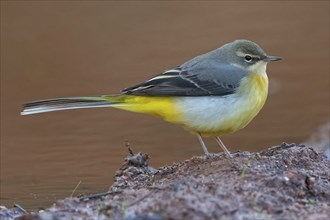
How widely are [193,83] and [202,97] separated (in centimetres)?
18

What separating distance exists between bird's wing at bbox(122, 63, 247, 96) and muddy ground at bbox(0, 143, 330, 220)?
0.69 meters

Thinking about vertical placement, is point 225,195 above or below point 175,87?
below

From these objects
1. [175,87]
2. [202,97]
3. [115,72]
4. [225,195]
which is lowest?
[225,195]

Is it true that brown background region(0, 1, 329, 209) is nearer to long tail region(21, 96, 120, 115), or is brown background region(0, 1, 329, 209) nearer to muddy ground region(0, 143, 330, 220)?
long tail region(21, 96, 120, 115)

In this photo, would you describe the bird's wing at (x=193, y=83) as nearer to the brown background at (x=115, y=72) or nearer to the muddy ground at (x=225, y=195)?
the muddy ground at (x=225, y=195)

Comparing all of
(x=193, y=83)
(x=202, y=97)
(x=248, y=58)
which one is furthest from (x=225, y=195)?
(x=248, y=58)

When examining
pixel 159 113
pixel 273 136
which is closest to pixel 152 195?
pixel 159 113

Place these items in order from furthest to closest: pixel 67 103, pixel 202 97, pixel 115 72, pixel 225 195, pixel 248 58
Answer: pixel 115 72, pixel 248 58, pixel 67 103, pixel 202 97, pixel 225 195

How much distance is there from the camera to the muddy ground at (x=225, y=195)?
6.88 meters

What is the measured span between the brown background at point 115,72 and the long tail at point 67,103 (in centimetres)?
108

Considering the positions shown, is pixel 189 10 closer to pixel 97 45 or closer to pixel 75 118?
pixel 97 45

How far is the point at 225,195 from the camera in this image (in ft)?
23.5

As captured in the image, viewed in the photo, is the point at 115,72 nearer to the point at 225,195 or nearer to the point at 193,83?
the point at 193,83

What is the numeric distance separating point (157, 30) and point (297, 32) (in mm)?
3120
